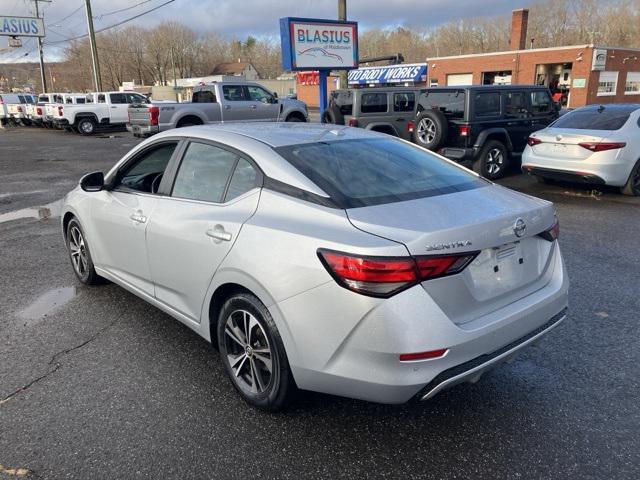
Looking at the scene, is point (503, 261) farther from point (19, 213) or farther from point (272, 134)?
point (19, 213)

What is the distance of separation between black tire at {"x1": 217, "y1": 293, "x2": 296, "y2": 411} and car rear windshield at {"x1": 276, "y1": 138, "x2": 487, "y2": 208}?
0.75 m

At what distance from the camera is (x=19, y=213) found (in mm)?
8461

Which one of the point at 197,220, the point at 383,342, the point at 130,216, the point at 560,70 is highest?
the point at 560,70

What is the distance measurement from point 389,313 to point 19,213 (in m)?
8.14

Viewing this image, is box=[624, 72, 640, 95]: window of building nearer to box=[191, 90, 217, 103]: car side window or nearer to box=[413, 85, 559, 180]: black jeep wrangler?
box=[413, 85, 559, 180]: black jeep wrangler

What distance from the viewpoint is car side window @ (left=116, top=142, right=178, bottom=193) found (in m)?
3.85

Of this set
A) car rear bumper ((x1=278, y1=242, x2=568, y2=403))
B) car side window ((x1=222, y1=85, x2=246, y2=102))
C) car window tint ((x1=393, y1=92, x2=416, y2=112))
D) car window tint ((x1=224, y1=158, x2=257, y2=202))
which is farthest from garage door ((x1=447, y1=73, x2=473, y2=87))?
car rear bumper ((x1=278, y1=242, x2=568, y2=403))

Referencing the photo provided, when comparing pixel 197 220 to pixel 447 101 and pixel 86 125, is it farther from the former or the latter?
pixel 86 125

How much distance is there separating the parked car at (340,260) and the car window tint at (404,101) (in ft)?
31.7

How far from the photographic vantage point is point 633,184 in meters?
8.48

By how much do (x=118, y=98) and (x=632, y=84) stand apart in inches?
1481

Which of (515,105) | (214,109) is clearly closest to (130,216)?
(515,105)

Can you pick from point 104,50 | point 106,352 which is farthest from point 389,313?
point 104,50

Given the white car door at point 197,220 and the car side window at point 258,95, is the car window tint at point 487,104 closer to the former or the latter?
the white car door at point 197,220
